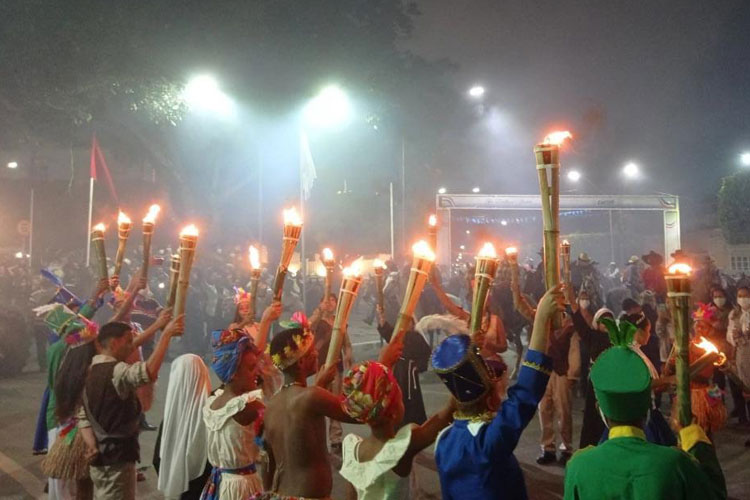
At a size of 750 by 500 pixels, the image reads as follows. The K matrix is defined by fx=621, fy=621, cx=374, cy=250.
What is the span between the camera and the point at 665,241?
3030cm

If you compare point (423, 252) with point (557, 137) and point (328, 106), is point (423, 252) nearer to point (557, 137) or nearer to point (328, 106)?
point (557, 137)

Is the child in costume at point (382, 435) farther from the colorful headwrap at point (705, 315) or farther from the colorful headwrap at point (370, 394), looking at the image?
the colorful headwrap at point (705, 315)

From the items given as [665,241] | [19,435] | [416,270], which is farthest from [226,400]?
[665,241]

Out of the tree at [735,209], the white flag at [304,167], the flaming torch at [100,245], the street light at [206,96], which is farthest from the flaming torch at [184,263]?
the tree at [735,209]

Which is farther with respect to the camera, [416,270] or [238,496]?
[238,496]

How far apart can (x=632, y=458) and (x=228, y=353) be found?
290 centimetres

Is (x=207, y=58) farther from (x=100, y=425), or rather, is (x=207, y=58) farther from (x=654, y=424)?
(x=654, y=424)

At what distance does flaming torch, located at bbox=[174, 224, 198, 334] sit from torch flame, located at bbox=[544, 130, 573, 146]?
278cm

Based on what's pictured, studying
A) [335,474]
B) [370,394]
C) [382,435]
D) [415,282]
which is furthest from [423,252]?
[335,474]

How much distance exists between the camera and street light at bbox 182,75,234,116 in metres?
20.8

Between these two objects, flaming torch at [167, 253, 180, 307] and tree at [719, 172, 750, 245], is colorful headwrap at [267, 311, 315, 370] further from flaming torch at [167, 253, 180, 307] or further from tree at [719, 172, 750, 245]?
tree at [719, 172, 750, 245]

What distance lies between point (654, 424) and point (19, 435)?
9268 millimetres

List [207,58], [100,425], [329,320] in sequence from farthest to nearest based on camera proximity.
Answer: [207,58] < [329,320] < [100,425]

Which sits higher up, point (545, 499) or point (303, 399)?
point (303, 399)
